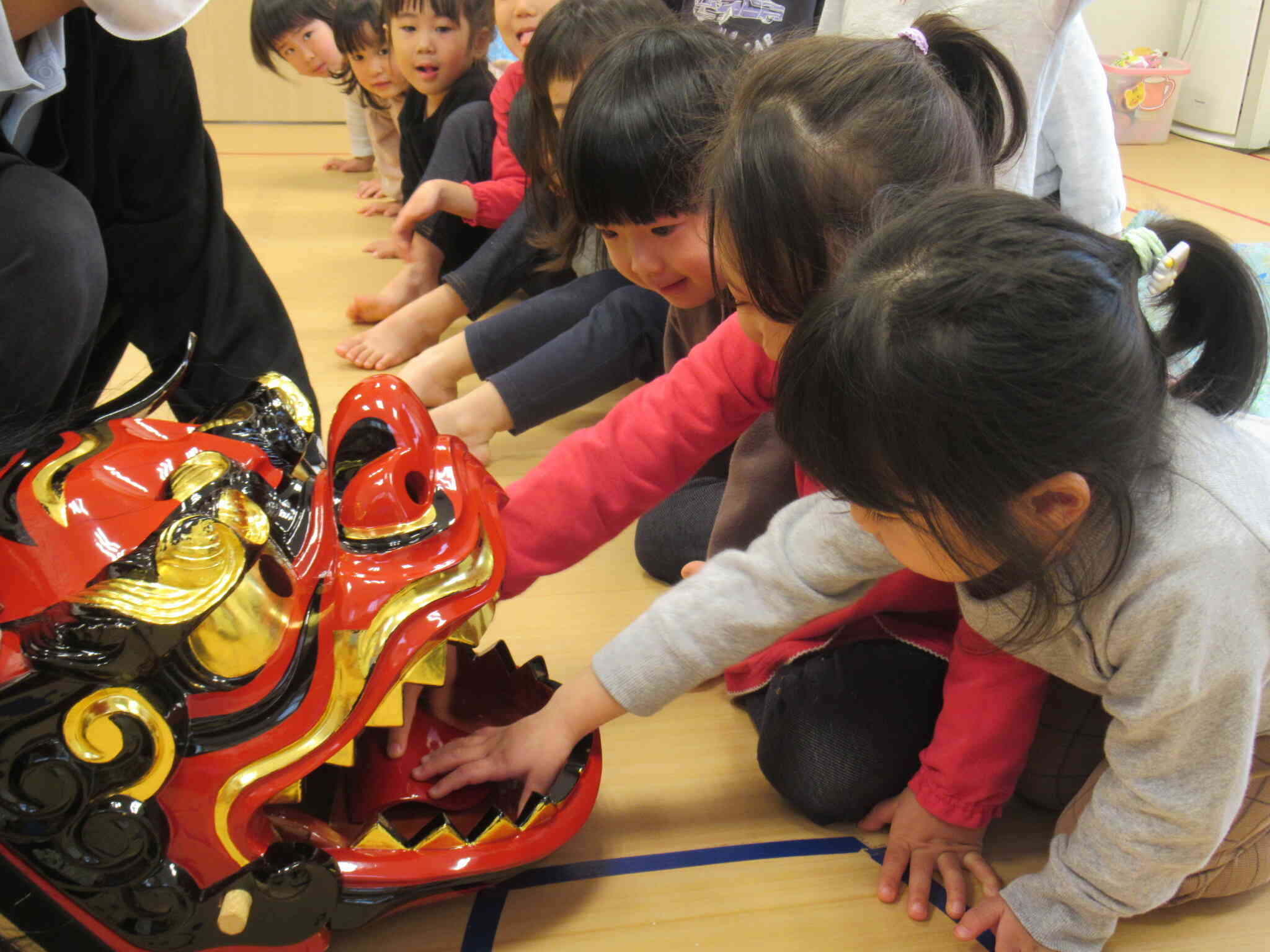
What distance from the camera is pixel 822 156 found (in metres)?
0.65

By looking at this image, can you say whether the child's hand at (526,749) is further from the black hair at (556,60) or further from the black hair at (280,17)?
the black hair at (280,17)

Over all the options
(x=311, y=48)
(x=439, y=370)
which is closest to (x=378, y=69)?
(x=311, y=48)

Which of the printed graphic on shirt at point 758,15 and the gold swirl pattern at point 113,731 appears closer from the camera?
the gold swirl pattern at point 113,731

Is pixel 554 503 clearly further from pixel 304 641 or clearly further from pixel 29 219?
pixel 29 219

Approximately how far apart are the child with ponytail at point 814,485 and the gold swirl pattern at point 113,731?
179 mm

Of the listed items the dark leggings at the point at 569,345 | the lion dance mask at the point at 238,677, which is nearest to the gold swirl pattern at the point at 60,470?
the lion dance mask at the point at 238,677

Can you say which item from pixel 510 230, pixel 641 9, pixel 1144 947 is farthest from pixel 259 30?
pixel 1144 947

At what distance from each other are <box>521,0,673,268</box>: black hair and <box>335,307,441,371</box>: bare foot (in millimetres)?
309

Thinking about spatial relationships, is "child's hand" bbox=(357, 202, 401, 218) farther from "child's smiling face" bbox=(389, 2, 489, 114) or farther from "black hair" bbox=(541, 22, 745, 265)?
"black hair" bbox=(541, 22, 745, 265)

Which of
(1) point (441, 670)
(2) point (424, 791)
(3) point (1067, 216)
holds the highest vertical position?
(3) point (1067, 216)

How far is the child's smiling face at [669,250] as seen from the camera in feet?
2.80

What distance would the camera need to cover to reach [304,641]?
21.0 inches

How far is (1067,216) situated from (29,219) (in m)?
0.68

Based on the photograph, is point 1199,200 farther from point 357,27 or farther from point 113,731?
point 113,731
